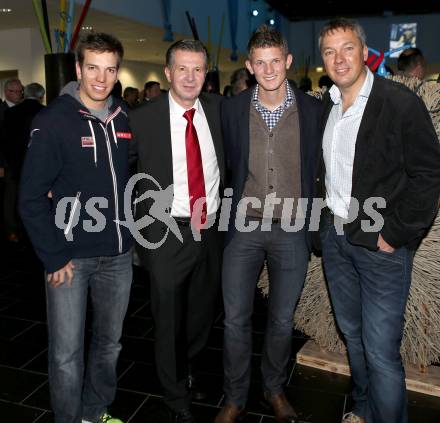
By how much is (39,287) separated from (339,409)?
299 cm

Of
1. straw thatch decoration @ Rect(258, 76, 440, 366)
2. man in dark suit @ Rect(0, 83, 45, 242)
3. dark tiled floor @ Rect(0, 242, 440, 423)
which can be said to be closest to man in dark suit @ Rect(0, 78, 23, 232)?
man in dark suit @ Rect(0, 83, 45, 242)

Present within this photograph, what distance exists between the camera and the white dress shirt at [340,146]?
7.02 ft

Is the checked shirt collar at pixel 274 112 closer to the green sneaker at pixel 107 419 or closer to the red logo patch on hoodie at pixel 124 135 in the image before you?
the red logo patch on hoodie at pixel 124 135

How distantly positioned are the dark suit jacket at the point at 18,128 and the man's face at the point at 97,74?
335 centimetres

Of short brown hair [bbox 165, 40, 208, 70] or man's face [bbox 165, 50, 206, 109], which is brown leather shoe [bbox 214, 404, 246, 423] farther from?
short brown hair [bbox 165, 40, 208, 70]

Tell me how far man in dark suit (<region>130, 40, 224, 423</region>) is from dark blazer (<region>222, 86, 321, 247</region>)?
102 mm

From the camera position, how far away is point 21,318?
3.99m

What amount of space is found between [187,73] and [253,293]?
111 cm

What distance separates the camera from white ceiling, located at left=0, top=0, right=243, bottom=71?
7.54 m

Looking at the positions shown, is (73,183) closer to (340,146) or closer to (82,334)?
(82,334)

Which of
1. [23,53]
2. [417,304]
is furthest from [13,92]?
[417,304]

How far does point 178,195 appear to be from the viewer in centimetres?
249

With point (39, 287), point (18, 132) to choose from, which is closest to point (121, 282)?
point (39, 287)

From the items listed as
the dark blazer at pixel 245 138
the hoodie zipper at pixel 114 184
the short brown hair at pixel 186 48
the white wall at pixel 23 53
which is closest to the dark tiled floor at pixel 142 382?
the dark blazer at pixel 245 138
